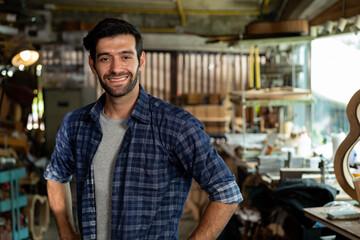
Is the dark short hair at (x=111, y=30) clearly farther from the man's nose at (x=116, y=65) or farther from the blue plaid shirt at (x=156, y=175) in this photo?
the blue plaid shirt at (x=156, y=175)

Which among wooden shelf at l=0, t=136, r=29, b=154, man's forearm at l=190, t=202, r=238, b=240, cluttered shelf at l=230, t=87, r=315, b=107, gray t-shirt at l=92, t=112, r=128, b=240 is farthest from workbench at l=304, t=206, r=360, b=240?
wooden shelf at l=0, t=136, r=29, b=154

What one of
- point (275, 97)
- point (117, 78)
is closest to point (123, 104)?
point (117, 78)

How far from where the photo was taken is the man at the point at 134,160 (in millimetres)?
1528

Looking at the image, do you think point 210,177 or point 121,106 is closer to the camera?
point 210,177

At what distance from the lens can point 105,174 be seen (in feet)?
5.28

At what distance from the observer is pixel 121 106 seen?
1.69 metres

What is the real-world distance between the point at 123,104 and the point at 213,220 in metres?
0.57

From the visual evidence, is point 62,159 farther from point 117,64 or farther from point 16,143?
point 16,143

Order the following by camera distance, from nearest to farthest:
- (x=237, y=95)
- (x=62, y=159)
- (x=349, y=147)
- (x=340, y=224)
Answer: (x=62, y=159) < (x=340, y=224) < (x=349, y=147) < (x=237, y=95)

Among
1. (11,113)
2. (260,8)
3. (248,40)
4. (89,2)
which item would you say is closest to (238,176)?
(248,40)

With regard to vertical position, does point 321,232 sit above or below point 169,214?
below

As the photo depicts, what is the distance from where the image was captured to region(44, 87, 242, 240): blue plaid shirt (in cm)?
152

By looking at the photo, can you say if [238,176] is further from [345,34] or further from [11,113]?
[11,113]

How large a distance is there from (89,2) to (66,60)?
3.68 feet
